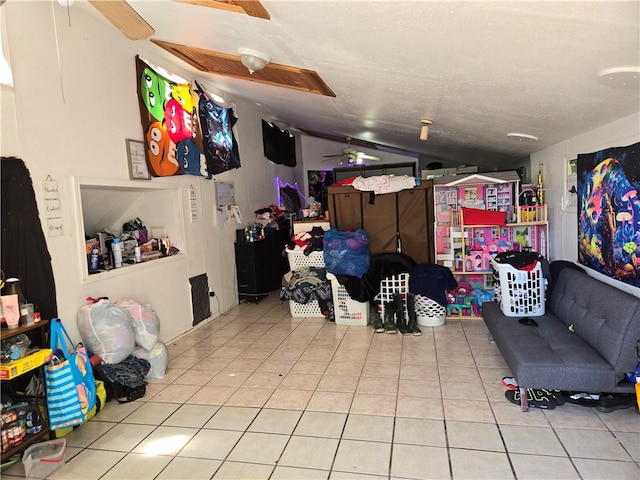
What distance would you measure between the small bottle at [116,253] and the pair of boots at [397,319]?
102 inches

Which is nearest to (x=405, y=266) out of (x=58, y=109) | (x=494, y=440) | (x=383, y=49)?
(x=494, y=440)

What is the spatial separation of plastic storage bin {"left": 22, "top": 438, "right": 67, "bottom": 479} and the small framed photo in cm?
223

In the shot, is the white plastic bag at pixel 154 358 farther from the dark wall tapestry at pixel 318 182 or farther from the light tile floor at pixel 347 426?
the dark wall tapestry at pixel 318 182

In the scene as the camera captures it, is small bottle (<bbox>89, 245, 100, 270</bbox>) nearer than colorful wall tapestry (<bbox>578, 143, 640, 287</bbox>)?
No

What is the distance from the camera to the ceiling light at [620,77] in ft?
5.94

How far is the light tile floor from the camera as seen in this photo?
2092 mm

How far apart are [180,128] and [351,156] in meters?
4.45

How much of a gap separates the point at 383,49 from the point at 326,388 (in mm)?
2348

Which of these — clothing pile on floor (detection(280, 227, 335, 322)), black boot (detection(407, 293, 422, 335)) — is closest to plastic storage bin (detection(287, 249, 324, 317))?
clothing pile on floor (detection(280, 227, 335, 322))

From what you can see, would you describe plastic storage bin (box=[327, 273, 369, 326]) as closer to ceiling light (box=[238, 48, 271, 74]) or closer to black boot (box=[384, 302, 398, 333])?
black boot (box=[384, 302, 398, 333])

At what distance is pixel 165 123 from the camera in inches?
160

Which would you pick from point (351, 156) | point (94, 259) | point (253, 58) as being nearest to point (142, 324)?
point (94, 259)

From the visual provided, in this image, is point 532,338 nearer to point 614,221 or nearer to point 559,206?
point 614,221

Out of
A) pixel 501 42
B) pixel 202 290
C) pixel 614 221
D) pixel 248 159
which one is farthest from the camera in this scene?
pixel 248 159
